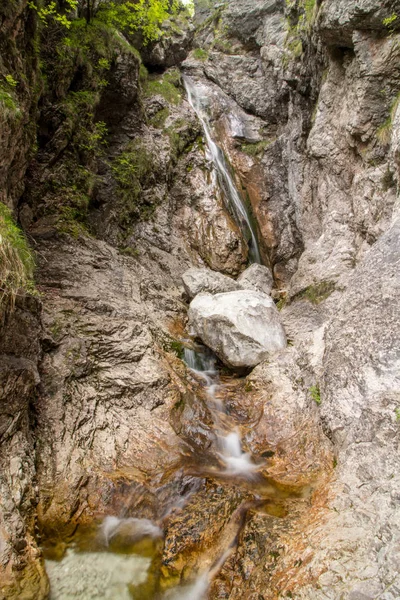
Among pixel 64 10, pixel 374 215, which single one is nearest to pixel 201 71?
pixel 64 10

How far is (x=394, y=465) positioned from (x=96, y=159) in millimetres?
10737

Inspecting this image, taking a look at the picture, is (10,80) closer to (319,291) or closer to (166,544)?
(166,544)

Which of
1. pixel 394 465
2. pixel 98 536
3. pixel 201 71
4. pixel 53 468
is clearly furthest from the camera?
pixel 201 71

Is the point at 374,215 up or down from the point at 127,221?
up

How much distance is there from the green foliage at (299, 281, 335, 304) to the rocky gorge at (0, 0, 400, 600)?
58 mm

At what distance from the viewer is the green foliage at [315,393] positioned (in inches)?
224

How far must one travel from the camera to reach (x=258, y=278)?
1115cm

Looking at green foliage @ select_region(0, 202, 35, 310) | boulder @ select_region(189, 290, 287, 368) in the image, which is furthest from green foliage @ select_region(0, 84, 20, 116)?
boulder @ select_region(189, 290, 287, 368)

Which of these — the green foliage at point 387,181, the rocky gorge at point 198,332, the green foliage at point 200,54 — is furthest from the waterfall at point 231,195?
the green foliage at point 387,181

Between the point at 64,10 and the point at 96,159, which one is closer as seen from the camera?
the point at 64,10

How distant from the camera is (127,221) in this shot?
36.6 ft

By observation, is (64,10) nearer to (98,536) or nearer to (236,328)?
(236,328)

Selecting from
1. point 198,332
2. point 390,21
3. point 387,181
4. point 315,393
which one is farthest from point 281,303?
point 390,21

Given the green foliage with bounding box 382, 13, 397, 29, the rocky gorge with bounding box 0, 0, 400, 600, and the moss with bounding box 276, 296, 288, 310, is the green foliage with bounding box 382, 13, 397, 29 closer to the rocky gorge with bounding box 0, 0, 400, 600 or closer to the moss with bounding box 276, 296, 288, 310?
the rocky gorge with bounding box 0, 0, 400, 600
